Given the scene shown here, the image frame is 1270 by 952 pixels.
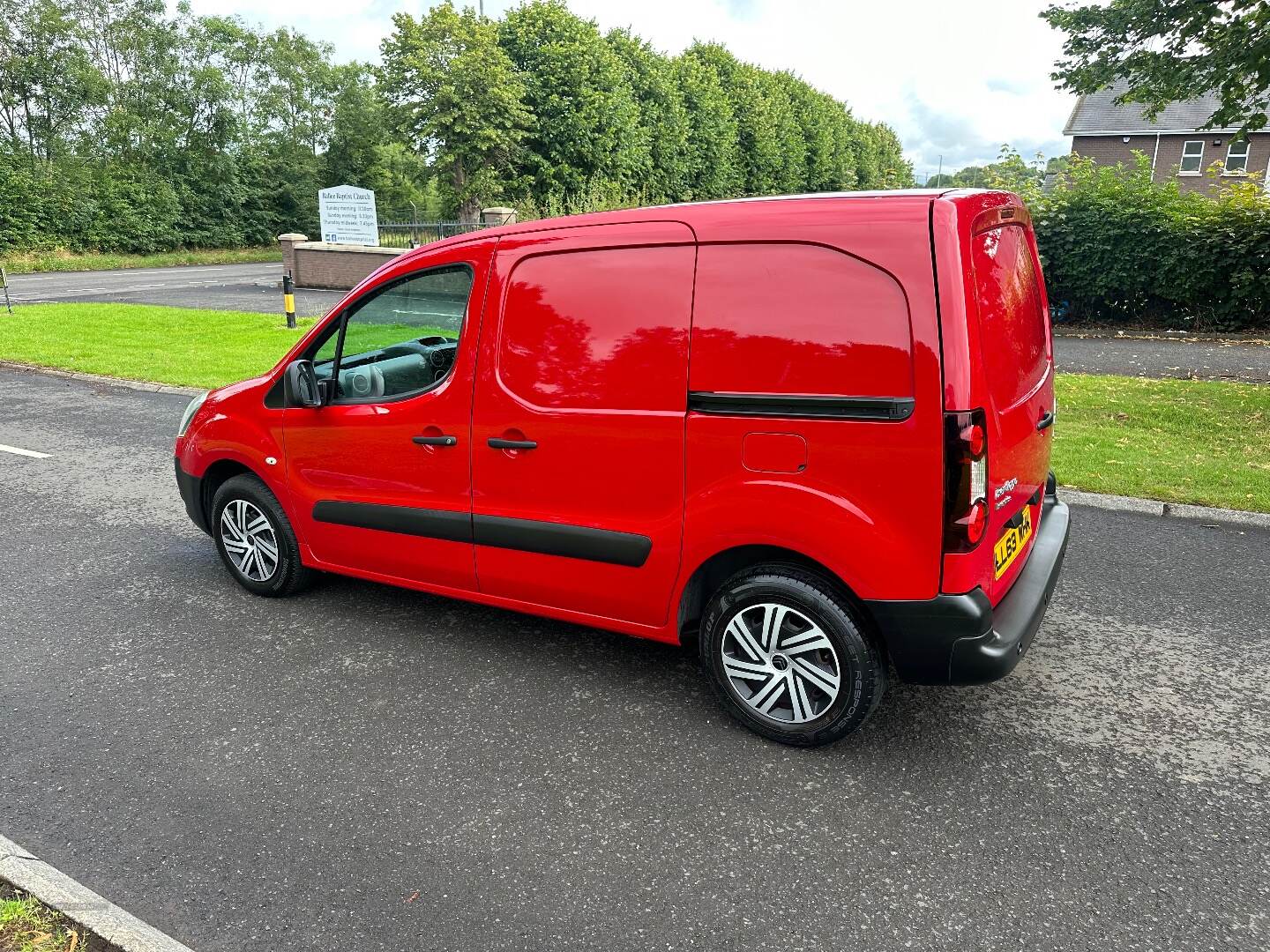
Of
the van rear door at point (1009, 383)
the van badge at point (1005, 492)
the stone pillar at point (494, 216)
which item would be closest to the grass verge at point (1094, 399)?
the van rear door at point (1009, 383)

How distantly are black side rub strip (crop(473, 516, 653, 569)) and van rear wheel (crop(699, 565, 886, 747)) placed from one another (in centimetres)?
37

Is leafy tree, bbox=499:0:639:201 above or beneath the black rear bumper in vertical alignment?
above

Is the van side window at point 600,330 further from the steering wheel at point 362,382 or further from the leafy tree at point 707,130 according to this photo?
the leafy tree at point 707,130

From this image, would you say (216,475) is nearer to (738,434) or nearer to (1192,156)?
(738,434)

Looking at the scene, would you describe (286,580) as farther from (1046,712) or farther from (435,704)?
(1046,712)

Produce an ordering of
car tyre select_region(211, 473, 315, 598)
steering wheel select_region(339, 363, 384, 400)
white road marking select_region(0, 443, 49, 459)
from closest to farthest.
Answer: steering wheel select_region(339, 363, 384, 400), car tyre select_region(211, 473, 315, 598), white road marking select_region(0, 443, 49, 459)

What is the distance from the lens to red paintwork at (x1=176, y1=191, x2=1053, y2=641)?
9.27 ft

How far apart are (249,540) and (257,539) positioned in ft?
0.21

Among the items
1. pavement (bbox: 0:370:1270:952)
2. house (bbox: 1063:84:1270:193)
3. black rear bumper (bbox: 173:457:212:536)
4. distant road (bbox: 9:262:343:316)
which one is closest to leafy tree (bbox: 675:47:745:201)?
house (bbox: 1063:84:1270:193)

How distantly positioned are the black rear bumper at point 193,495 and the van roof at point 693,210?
1.92 m

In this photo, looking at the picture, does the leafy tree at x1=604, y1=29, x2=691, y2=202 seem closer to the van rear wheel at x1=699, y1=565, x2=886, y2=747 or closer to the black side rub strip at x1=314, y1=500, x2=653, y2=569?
the black side rub strip at x1=314, y1=500, x2=653, y2=569

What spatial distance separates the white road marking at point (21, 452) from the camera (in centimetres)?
764

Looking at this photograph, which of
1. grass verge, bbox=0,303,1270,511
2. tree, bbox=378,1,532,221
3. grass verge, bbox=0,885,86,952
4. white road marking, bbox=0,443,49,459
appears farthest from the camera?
tree, bbox=378,1,532,221

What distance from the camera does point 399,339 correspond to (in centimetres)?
430
